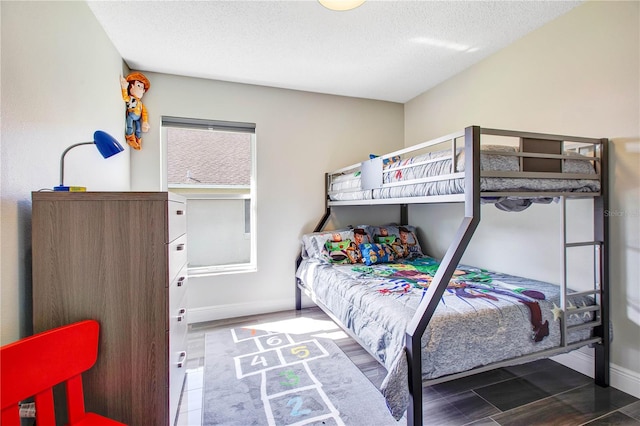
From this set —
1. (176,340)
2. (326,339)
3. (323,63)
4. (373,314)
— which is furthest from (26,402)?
(323,63)

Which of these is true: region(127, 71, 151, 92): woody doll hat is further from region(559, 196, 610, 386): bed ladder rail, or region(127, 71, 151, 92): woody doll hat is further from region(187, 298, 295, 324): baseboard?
region(559, 196, 610, 386): bed ladder rail

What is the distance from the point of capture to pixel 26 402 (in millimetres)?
1089

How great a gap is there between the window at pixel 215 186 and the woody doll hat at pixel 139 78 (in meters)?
0.33

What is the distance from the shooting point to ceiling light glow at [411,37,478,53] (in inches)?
88.9

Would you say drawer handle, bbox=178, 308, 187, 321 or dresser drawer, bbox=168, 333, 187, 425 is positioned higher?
drawer handle, bbox=178, 308, 187, 321

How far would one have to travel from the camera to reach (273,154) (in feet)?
10.4

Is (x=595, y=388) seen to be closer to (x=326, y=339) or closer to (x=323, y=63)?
(x=326, y=339)

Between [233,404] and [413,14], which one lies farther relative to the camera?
[413,14]

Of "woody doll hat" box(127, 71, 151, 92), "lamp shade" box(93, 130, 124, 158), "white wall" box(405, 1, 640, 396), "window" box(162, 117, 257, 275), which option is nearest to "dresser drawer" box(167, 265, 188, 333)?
"lamp shade" box(93, 130, 124, 158)

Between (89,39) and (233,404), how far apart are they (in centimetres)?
238

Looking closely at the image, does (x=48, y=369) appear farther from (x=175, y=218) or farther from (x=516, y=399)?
(x=516, y=399)

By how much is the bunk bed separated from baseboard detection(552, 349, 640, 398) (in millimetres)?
68

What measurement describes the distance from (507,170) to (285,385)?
1.79 m

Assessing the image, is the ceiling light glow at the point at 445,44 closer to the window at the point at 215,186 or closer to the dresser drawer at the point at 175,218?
the window at the point at 215,186
